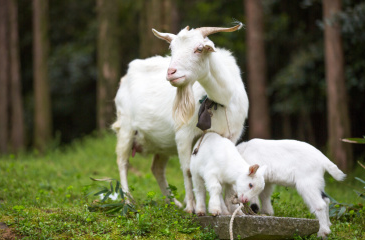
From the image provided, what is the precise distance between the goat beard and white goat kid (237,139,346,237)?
73 centimetres

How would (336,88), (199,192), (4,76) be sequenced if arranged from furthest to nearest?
(4,76)
(336,88)
(199,192)

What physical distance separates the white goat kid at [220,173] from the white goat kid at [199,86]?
0.90 feet

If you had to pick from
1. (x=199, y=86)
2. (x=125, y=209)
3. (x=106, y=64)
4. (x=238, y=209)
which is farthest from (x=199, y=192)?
(x=106, y=64)

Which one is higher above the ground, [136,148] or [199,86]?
[199,86]

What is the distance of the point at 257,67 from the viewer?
40.8 feet

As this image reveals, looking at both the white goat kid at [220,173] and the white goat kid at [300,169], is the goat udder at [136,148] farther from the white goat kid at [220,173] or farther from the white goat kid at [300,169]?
the white goat kid at [300,169]

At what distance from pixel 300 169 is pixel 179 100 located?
133 centimetres

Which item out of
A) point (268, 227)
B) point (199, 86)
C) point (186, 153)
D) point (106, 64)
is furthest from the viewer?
point (106, 64)

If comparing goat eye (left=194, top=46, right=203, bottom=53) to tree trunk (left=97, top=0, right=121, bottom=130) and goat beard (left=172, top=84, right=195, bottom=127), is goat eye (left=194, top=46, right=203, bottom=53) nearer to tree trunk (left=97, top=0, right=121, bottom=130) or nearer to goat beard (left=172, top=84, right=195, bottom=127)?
goat beard (left=172, top=84, right=195, bottom=127)

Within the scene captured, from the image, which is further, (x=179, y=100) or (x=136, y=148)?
(x=136, y=148)

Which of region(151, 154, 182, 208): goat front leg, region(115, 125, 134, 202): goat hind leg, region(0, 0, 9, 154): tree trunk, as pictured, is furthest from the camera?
region(0, 0, 9, 154): tree trunk

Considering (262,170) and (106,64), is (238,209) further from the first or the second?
(106,64)

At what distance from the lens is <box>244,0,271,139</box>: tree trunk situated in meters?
12.2

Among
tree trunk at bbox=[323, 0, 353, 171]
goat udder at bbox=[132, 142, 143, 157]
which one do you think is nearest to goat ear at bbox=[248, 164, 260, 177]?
goat udder at bbox=[132, 142, 143, 157]
